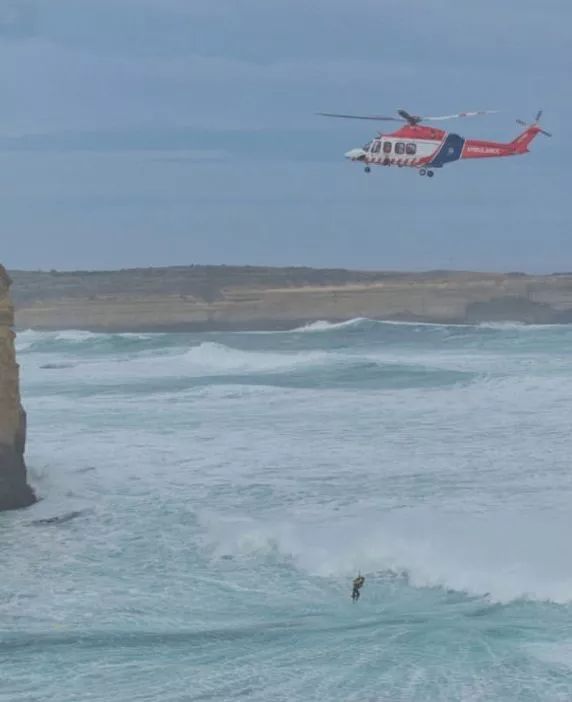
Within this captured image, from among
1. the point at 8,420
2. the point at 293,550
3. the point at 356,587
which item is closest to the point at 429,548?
the point at 293,550

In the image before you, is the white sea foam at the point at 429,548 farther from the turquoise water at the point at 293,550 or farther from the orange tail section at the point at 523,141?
the orange tail section at the point at 523,141

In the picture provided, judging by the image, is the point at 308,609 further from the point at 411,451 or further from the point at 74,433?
the point at 74,433

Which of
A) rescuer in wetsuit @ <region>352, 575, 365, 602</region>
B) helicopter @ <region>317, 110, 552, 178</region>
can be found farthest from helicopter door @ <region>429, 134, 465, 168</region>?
rescuer in wetsuit @ <region>352, 575, 365, 602</region>

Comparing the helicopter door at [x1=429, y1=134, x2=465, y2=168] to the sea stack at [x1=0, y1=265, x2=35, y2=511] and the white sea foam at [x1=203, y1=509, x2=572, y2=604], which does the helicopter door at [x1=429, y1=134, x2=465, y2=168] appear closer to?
the white sea foam at [x1=203, y1=509, x2=572, y2=604]

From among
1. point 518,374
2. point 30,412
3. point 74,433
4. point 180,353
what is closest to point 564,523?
point 74,433

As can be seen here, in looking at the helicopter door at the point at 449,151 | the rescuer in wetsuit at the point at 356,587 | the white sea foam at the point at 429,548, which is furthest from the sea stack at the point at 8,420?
the helicopter door at the point at 449,151
